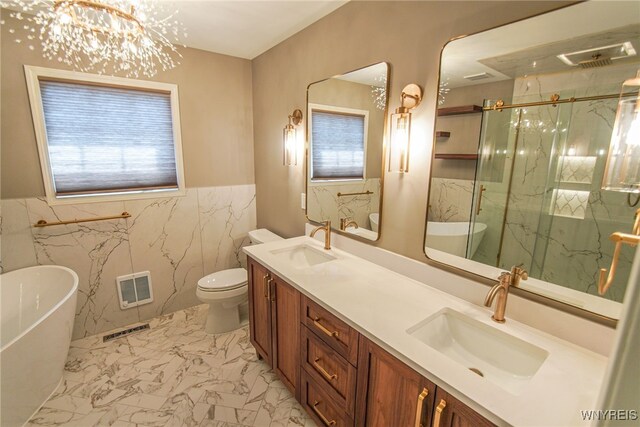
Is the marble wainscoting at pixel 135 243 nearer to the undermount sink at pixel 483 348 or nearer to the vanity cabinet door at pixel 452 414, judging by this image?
the undermount sink at pixel 483 348

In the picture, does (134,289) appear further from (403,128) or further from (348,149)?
(403,128)

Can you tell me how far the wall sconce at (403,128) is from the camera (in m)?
1.48

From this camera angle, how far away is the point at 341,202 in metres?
2.07

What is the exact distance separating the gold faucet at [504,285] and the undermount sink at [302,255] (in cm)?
108

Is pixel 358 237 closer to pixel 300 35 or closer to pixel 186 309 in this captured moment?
pixel 300 35

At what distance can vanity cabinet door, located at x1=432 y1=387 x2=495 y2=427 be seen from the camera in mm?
813

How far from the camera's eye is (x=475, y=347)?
1.22 meters

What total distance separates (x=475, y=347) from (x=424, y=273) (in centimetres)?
41

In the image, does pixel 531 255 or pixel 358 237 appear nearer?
pixel 531 255

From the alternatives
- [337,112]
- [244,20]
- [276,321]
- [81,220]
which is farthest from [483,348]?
[81,220]

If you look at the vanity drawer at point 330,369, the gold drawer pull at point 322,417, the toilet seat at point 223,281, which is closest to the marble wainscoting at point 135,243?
the toilet seat at point 223,281

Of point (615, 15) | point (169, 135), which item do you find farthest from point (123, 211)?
point (615, 15)

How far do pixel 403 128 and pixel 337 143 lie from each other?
0.64 m

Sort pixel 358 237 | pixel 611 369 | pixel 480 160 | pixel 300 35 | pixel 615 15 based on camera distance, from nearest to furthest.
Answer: pixel 611 369 → pixel 615 15 → pixel 480 160 → pixel 358 237 → pixel 300 35
